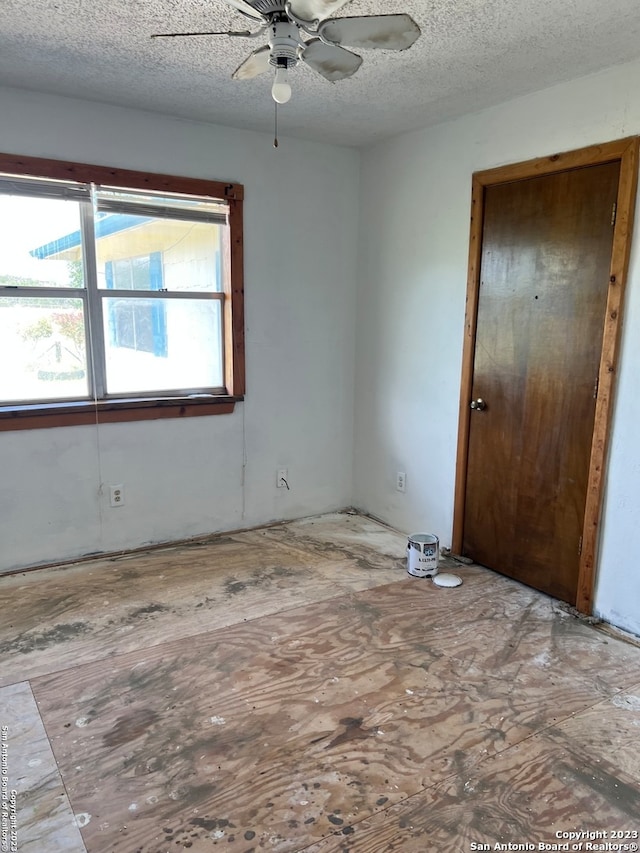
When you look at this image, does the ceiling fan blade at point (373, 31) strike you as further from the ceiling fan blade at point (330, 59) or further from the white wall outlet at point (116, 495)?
the white wall outlet at point (116, 495)

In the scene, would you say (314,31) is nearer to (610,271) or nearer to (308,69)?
(308,69)

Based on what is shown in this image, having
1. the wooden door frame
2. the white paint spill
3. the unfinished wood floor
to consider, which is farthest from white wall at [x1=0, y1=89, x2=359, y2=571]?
the white paint spill

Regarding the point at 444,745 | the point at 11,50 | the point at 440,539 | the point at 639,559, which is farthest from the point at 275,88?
the point at 440,539

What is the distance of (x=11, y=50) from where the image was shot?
95.7 inches

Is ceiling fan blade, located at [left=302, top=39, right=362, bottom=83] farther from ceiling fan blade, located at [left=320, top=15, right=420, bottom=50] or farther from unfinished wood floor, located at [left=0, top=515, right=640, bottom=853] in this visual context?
unfinished wood floor, located at [left=0, top=515, right=640, bottom=853]

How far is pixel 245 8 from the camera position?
1.63 meters

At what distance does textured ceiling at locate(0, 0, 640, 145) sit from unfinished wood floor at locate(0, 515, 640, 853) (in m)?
2.49

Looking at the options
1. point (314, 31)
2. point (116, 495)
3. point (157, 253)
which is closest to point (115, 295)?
point (157, 253)

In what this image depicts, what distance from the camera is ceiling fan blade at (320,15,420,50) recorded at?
1638 mm

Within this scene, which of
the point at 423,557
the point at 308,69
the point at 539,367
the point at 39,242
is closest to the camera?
the point at 308,69

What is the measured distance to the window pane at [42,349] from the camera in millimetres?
3082

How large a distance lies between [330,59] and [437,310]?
6.03 feet

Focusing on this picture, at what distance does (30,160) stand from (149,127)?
67cm

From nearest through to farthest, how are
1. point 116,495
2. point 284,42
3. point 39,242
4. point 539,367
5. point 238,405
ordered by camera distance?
point 284,42, point 539,367, point 39,242, point 116,495, point 238,405
